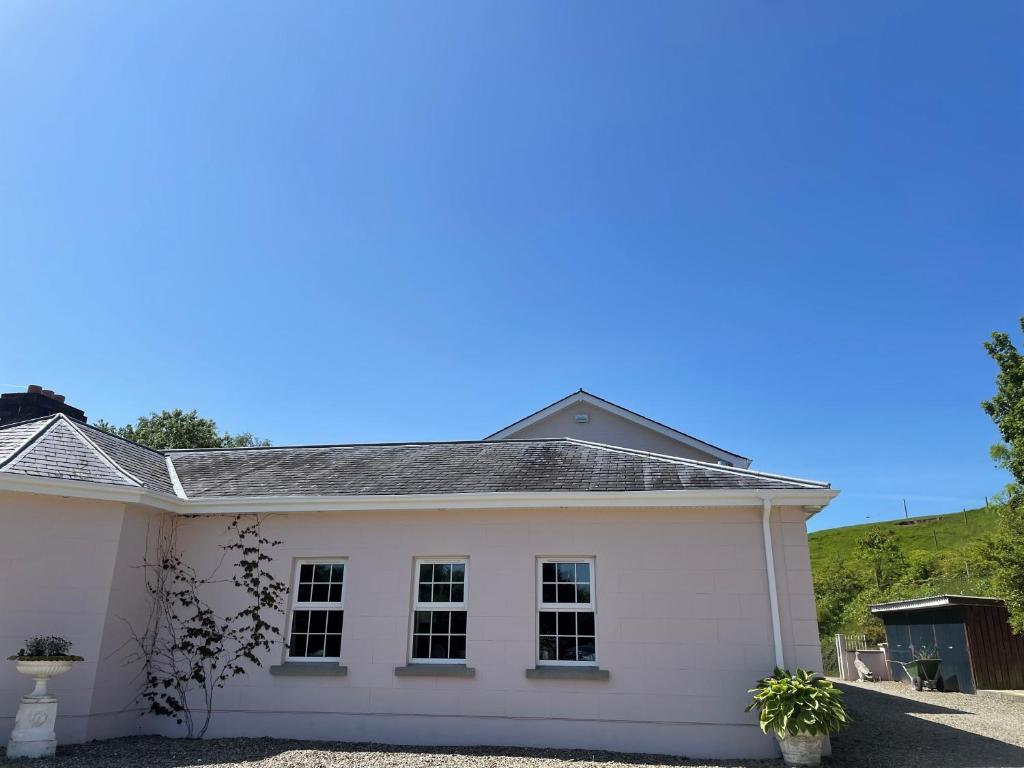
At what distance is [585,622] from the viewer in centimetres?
915

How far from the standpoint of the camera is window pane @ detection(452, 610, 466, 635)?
30.9ft

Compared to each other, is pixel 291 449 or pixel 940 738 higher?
pixel 291 449

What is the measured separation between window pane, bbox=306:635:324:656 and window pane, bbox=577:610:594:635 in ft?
12.9

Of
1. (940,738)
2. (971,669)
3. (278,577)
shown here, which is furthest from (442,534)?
(971,669)

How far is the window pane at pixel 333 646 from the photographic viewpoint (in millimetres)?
9617

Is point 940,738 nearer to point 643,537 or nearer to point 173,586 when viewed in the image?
point 643,537

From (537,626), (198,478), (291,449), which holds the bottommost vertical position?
(537,626)

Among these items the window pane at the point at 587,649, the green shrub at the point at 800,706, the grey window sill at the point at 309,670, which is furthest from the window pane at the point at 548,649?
the grey window sill at the point at 309,670

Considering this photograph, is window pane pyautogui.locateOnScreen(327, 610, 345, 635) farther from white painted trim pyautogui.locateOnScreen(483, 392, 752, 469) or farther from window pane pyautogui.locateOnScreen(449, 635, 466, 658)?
white painted trim pyautogui.locateOnScreen(483, 392, 752, 469)

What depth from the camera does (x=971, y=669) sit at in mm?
17516

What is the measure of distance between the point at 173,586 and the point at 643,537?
24.3 feet

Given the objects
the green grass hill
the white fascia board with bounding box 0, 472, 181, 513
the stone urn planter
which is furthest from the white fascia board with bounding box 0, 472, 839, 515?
the green grass hill

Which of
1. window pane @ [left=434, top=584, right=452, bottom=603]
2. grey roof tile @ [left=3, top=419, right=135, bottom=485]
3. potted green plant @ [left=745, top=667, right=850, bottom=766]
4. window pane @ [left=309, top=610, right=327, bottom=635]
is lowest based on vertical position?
potted green plant @ [left=745, top=667, right=850, bottom=766]

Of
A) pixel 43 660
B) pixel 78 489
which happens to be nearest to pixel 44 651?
pixel 43 660
